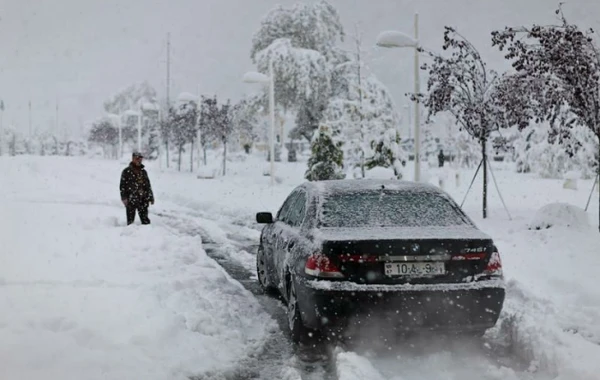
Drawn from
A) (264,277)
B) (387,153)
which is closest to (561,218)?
(264,277)

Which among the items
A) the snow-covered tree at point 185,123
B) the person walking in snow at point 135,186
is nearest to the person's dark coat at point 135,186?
the person walking in snow at point 135,186

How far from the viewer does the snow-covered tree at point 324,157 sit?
78.3 ft

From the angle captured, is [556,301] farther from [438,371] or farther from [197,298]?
[197,298]

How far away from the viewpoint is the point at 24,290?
5.84m

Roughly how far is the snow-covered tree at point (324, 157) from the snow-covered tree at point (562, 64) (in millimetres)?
13901

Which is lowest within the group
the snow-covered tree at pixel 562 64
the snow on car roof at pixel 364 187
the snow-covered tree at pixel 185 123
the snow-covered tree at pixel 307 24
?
the snow on car roof at pixel 364 187

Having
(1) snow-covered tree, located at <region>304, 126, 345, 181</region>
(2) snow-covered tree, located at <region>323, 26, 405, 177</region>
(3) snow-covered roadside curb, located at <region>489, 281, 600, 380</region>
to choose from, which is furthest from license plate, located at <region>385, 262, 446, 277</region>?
(1) snow-covered tree, located at <region>304, 126, 345, 181</region>

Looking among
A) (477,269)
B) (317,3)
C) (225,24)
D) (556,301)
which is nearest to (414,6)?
(225,24)

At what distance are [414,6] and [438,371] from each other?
37.1 ft

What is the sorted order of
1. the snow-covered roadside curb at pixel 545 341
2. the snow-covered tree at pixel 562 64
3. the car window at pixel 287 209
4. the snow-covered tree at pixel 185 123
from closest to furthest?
1. the snow-covered roadside curb at pixel 545 341
2. the car window at pixel 287 209
3. the snow-covered tree at pixel 562 64
4. the snow-covered tree at pixel 185 123

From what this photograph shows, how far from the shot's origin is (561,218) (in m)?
10.7

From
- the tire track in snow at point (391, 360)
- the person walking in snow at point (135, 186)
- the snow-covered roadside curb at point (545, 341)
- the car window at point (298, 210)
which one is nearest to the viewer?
the snow-covered roadside curb at point (545, 341)

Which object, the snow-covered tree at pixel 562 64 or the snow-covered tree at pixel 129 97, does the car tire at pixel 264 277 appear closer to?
the snow-covered tree at pixel 562 64

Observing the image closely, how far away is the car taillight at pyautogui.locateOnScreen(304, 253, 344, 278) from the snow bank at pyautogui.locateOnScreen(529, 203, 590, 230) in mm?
7453
